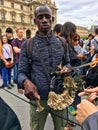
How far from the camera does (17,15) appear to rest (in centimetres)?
7406

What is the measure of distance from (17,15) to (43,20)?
73.0 meters

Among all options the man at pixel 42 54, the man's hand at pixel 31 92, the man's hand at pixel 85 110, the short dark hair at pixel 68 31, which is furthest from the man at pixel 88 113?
the short dark hair at pixel 68 31

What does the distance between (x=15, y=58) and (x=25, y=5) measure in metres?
71.6

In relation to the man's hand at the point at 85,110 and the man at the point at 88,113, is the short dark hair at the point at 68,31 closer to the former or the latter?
the man at the point at 88,113

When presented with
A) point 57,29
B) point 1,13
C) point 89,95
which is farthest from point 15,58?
point 1,13

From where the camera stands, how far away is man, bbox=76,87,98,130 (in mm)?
1269

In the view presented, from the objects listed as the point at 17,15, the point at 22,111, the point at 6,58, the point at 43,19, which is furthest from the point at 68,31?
the point at 17,15

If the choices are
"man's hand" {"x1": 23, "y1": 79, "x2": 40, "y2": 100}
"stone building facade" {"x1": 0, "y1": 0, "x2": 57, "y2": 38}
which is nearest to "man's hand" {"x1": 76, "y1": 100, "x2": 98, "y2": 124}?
"man's hand" {"x1": 23, "y1": 79, "x2": 40, "y2": 100}

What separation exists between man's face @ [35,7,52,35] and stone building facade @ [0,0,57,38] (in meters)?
64.5

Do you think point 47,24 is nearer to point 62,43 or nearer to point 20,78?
point 62,43

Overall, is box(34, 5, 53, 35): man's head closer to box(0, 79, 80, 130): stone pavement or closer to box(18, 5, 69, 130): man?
box(18, 5, 69, 130): man

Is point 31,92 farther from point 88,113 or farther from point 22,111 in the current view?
point 22,111

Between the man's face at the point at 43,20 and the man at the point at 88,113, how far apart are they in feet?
2.89

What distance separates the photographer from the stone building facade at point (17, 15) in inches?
2712
